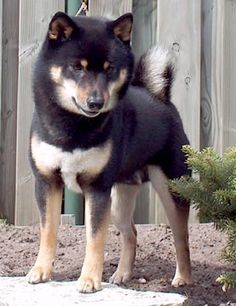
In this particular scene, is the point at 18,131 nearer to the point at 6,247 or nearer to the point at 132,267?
the point at 6,247

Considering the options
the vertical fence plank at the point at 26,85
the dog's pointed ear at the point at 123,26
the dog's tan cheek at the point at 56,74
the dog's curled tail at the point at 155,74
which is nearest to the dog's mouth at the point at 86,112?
the dog's tan cheek at the point at 56,74

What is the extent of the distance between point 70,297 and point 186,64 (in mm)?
2048

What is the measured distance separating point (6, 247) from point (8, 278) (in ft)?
2.72

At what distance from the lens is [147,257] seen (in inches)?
183

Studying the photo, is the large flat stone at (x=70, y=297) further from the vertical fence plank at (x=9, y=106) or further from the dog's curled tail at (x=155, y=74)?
the vertical fence plank at (x=9, y=106)

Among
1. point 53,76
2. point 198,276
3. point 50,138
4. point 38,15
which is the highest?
point 38,15

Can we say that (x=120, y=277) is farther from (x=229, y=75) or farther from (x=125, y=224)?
(x=229, y=75)

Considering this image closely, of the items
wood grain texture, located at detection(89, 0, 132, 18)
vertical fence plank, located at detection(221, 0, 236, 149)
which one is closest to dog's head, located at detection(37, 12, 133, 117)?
wood grain texture, located at detection(89, 0, 132, 18)

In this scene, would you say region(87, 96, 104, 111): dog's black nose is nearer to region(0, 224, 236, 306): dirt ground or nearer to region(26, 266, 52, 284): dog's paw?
region(26, 266, 52, 284): dog's paw

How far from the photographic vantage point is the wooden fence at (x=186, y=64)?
506 cm

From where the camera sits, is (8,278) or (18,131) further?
(18,131)

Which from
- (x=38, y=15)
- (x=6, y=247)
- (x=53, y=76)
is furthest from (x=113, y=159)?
(x=38, y=15)

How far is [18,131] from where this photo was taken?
507 centimetres

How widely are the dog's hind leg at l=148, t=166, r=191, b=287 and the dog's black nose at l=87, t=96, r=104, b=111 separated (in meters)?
0.76
